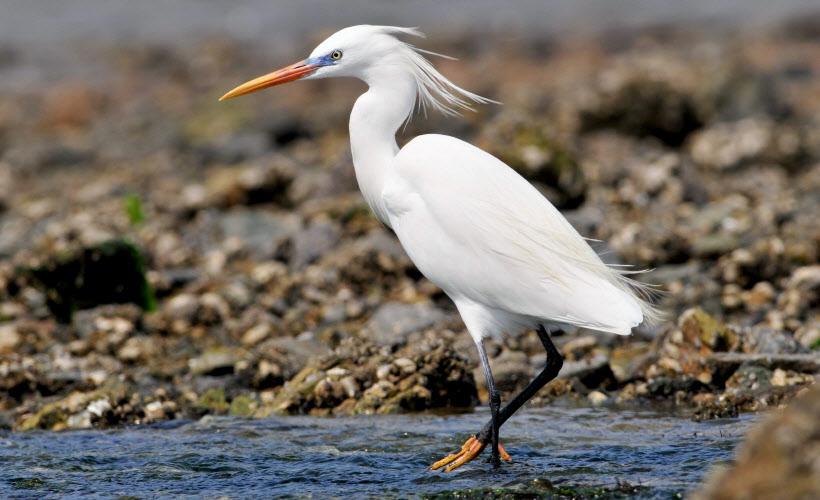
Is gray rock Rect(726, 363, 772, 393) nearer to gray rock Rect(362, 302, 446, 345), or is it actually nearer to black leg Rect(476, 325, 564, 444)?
black leg Rect(476, 325, 564, 444)

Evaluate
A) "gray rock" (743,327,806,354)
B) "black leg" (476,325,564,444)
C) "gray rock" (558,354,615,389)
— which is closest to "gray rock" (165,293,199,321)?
"gray rock" (558,354,615,389)

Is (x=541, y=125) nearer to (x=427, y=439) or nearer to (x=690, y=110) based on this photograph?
(x=690, y=110)

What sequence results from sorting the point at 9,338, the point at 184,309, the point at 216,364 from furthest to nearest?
the point at 184,309 < the point at 9,338 < the point at 216,364

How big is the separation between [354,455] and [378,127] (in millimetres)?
1875

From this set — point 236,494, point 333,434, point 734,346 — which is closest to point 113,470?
point 236,494

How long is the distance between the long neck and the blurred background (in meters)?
1.55

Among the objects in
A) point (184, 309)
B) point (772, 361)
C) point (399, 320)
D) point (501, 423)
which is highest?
point (184, 309)

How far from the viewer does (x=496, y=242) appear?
17.0 feet

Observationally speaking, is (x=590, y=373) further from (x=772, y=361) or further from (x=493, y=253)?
(x=493, y=253)

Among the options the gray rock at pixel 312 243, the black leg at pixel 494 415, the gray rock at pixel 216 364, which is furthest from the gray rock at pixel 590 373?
the gray rock at pixel 312 243

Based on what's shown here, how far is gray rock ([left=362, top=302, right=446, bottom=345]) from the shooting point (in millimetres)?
8242

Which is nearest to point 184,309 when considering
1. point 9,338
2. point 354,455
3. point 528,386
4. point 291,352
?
point 9,338

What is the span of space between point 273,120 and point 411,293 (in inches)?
426

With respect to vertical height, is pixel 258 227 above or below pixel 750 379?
above
